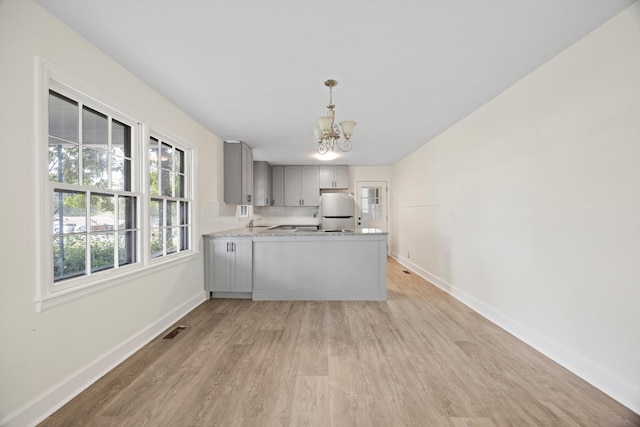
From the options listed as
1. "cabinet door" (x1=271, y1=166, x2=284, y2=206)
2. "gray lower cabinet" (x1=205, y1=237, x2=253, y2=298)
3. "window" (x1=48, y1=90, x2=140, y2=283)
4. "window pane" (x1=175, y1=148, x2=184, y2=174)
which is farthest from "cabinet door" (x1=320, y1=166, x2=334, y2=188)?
"window" (x1=48, y1=90, x2=140, y2=283)

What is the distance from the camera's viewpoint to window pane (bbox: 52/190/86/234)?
1767 mm

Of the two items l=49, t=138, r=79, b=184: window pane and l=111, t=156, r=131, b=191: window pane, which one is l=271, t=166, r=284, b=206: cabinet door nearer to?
l=111, t=156, r=131, b=191: window pane

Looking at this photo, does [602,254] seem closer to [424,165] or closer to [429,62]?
[429,62]

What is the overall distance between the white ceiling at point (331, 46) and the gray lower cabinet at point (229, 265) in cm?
163

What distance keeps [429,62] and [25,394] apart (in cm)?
325

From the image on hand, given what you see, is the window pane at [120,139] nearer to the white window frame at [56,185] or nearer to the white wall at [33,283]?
the white window frame at [56,185]

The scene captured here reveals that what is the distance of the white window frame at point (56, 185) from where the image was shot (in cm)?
156

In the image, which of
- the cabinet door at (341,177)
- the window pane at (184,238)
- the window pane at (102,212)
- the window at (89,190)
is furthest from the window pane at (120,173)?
the cabinet door at (341,177)

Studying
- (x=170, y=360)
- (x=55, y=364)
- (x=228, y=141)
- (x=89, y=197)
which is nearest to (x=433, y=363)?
(x=170, y=360)

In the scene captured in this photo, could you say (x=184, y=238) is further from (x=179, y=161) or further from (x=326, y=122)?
(x=326, y=122)

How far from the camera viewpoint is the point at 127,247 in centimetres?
242

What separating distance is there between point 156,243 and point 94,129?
3.93ft

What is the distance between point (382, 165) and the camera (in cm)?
671

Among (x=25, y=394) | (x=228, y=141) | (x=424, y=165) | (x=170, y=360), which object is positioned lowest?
(x=170, y=360)
